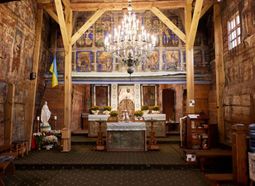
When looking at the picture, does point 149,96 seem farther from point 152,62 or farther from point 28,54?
point 28,54

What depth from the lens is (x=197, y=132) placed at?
7.93 metres

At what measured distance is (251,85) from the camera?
635 centimetres

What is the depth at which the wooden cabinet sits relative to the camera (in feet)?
25.4

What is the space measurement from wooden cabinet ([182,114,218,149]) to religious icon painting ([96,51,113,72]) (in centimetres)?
533

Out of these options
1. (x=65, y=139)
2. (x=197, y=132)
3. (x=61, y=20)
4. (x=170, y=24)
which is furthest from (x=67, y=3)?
(x=197, y=132)

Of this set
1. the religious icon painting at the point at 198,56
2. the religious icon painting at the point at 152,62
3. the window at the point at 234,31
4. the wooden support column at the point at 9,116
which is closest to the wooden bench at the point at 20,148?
the wooden support column at the point at 9,116

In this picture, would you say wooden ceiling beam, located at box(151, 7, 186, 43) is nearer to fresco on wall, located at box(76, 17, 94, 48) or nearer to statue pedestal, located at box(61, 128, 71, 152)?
fresco on wall, located at box(76, 17, 94, 48)

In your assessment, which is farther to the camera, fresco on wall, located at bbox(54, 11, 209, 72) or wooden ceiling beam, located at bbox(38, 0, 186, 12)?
fresco on wall, located at bbox(54, 11, 209, 72)

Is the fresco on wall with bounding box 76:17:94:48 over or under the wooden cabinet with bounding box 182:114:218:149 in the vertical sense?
over

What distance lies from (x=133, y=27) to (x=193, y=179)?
434 cm

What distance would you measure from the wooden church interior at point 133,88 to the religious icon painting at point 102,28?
0.17 feet

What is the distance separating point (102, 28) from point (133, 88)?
11.5ft

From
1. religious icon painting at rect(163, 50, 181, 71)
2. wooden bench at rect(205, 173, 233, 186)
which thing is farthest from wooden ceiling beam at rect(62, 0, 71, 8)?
wooden bench at rect(205, 173, 233, 186)

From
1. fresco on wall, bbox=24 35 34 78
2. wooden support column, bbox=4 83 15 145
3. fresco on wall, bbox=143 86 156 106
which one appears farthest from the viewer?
fresco on wall, bbox=143 86 156 106
